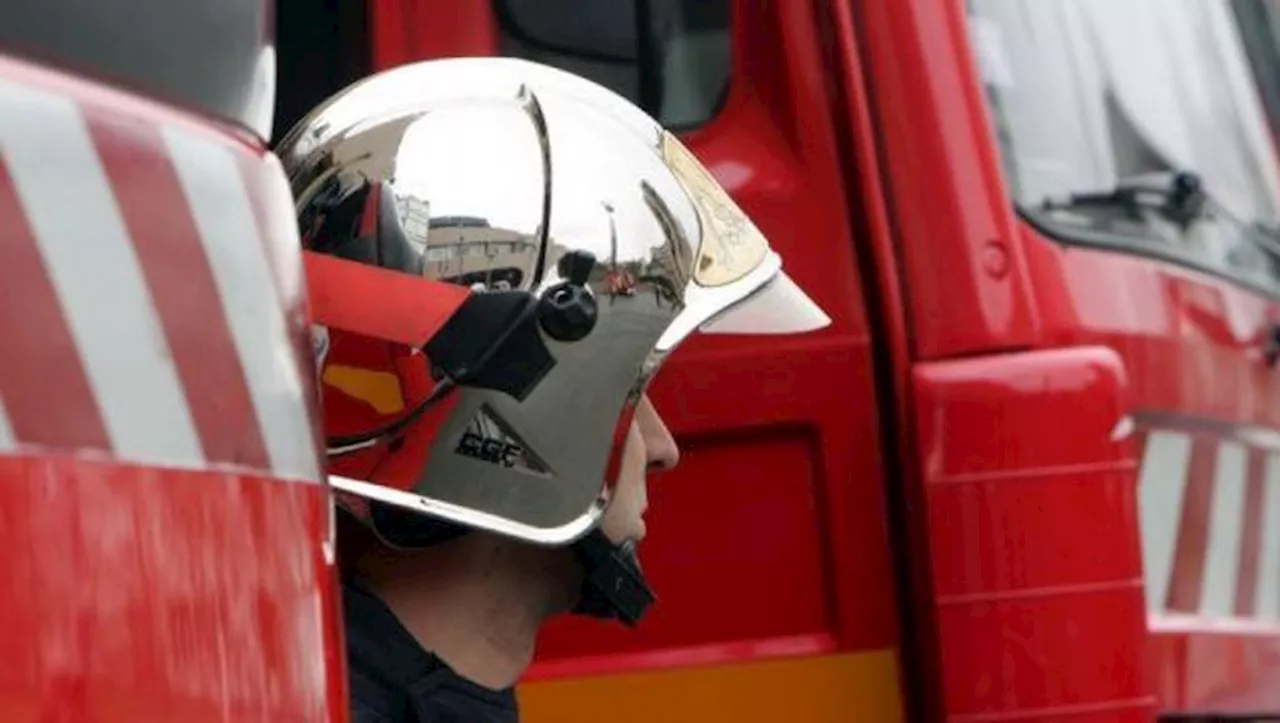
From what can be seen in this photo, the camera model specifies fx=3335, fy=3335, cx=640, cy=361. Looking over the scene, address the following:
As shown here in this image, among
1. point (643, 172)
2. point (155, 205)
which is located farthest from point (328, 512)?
point (643, 172)

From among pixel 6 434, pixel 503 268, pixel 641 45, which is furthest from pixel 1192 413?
pixel 6 434

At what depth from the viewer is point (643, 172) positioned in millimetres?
3477

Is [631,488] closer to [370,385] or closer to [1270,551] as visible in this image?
[370,385]

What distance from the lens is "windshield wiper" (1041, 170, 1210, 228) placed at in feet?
15.4

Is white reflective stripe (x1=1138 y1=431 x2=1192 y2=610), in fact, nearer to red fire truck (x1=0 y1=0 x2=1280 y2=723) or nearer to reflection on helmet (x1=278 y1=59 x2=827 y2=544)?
red fire truck (x1=0 y1=0 x2=1280 y2=723)

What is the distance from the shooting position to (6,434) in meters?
1.69

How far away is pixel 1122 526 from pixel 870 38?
0.73m

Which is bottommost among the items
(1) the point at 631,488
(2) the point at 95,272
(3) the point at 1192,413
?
(3) the point at 1192,413

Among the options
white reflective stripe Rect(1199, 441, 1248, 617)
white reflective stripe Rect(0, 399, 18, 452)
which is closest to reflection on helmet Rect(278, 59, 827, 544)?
white reflective stripe Rect(0, 399, 18, 452)

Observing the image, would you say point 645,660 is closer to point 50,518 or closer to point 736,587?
point 736,587

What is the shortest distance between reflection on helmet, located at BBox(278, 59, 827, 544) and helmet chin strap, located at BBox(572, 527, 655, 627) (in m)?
0.12

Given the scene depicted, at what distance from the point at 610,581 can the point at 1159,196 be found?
1.69m

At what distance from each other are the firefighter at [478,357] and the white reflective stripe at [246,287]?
1.05 m

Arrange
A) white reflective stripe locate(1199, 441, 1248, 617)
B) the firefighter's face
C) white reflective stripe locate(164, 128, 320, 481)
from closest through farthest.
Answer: white reflective stripe locate(164, 128, 320, 481) < the firefighter's face < white reflective stripe locate(1199, 441, 1248, 617)
